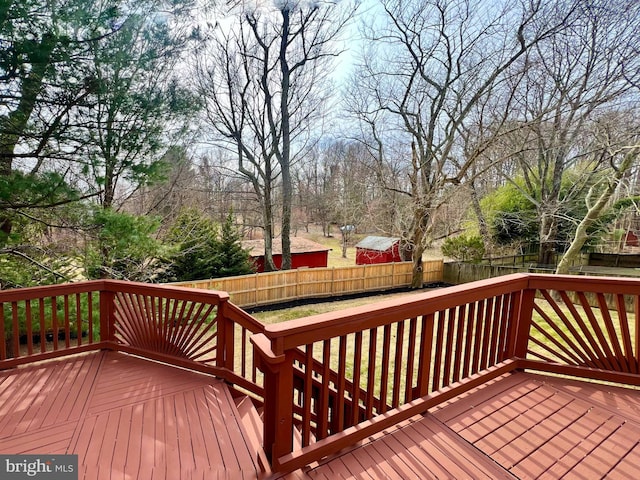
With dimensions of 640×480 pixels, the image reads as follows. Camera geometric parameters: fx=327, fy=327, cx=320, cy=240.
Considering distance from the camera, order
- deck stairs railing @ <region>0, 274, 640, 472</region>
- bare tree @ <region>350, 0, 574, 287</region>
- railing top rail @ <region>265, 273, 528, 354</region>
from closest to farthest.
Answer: railing top rail @ <region>265, 273, 528, 354</region>, deck stairs railing @ <region>0, 274, 640, 472</region>, bare tree @ <region>350, 0, 574, 287</region>

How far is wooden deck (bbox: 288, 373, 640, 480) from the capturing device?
1.75 meters

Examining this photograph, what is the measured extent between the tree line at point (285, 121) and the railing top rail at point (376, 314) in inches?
123

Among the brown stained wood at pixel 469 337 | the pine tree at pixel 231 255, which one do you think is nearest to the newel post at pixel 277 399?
the brown stained wood at pixel 469 337

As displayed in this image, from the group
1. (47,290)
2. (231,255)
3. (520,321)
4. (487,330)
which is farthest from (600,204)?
(47,290)

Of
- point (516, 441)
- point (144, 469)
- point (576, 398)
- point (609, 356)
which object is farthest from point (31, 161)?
point (609, 356)

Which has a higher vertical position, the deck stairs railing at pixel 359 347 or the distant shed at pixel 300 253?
the deck stairs railing at pixel 359 347

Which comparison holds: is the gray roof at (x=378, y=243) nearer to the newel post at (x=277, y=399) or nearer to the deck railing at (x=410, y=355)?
the deck railing at (x=410, y=355)

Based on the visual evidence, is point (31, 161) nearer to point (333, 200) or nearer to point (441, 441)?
point (441, 441)

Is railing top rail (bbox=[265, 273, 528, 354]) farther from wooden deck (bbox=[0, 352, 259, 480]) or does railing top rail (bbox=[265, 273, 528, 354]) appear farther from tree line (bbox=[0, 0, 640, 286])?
tree line (bbox=[0, 0, 640, 286])

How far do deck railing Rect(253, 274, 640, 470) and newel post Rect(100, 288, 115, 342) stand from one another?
2240 millimetres

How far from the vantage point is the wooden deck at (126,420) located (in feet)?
6.35

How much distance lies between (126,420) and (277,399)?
148cm

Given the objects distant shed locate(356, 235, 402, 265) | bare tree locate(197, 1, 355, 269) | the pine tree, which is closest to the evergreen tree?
the pine tree

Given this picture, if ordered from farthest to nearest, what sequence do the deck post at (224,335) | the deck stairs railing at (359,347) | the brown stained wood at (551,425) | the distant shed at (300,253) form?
the distant shed at (300,253) < the deck post at (224,335) < the brown stained wood at (551,425) < the deck stairs railing at (359,347)
